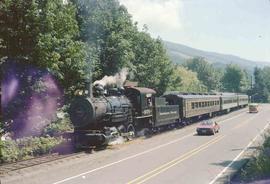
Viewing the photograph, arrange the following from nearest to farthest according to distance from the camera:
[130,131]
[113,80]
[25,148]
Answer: [25,148] → [130,131] → [113,80]

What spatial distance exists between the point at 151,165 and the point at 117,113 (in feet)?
27.9

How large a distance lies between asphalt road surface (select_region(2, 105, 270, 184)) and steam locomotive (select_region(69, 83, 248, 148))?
48.2 inches

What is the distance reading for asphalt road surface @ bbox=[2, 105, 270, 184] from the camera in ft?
65.7

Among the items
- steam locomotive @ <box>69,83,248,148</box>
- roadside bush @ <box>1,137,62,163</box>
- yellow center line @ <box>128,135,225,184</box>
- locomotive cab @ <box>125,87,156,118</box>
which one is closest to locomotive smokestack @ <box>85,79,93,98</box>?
steam locomotive @ <box>69,83,248,148</box>

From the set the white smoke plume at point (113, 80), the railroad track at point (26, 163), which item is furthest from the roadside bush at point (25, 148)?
the white smoke plume at point (113, 80)

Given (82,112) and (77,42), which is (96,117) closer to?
(82,112)

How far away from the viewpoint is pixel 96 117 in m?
29.4

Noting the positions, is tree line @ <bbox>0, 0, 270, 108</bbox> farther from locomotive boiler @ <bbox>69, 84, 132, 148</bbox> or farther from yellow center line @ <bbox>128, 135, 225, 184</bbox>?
yellow center line @ <bbox>128, 135, 225, 184</bbox>

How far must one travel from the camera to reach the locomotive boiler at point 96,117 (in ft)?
96.1

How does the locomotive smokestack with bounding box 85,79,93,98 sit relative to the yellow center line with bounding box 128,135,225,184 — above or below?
above

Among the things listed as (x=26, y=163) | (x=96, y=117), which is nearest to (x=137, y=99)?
(x=96, y=117)

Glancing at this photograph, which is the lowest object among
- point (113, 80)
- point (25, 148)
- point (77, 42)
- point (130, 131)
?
point (25, 148)

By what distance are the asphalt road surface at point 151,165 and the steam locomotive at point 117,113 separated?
122cm

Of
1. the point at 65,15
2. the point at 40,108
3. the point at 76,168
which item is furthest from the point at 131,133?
the point at 76,168
